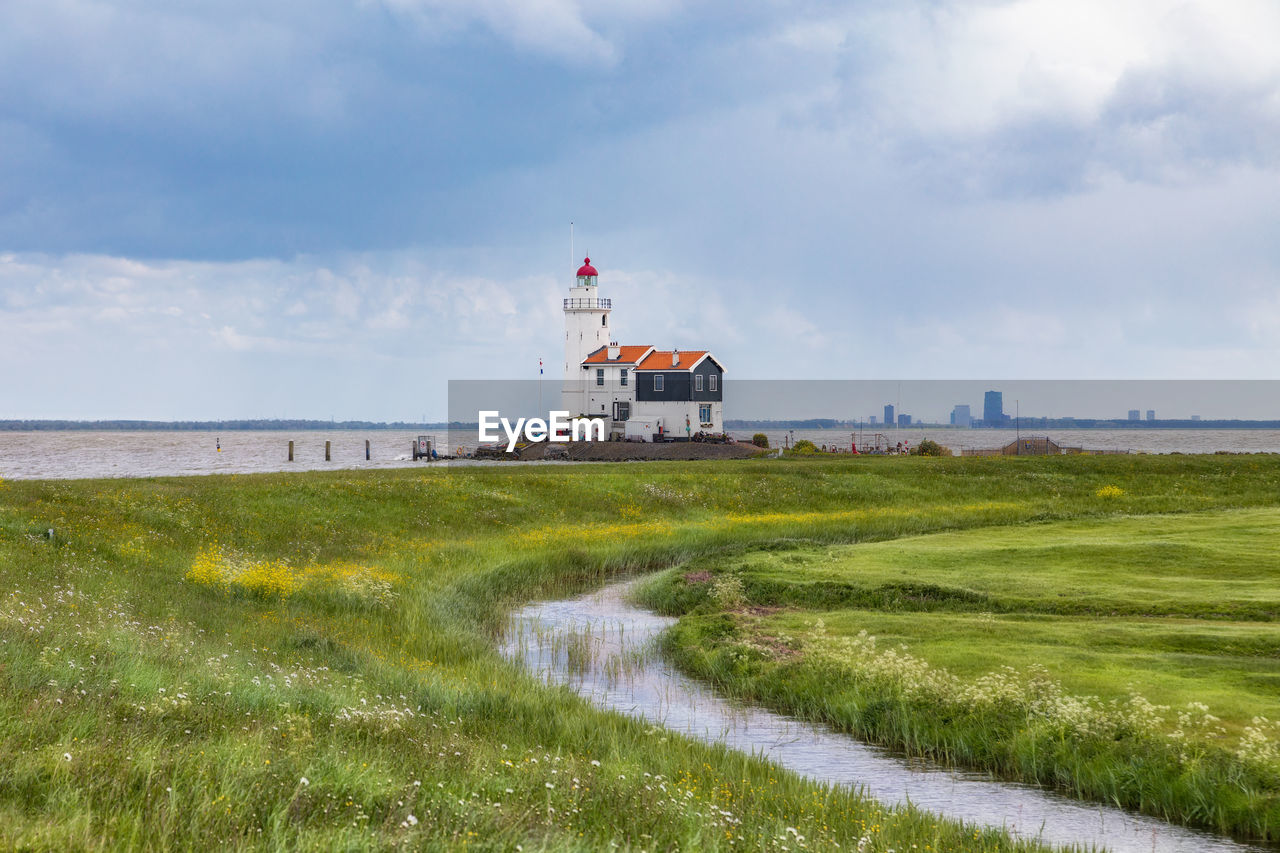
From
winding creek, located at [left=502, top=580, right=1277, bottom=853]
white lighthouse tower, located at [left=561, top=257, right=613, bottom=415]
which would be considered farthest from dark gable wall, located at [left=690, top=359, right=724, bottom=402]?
winding creek, located at [left=502, top=580, right=1277, bottom=853]

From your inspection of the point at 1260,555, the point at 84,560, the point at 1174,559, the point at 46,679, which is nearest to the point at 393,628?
the point at 84,560

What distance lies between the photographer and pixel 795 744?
15.8 m

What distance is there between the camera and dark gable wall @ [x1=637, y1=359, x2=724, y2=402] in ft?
355

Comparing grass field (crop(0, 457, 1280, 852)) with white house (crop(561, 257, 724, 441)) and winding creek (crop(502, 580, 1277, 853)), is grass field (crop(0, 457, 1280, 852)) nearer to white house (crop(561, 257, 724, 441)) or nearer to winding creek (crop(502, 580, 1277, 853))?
winding creek (crop(502, 580, 1277, 853))

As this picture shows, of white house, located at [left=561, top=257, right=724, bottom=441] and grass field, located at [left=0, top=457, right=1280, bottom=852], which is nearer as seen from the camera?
grass field, located at [left=0, top=457, right=1280, bottom=852]

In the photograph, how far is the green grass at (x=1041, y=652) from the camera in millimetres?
13453

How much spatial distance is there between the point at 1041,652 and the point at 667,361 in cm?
9280

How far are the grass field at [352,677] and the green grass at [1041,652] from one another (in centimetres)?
72

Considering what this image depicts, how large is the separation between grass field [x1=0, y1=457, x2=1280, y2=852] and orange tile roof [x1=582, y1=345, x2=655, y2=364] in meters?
66.2

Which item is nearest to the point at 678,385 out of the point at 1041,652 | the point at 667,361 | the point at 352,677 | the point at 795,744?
the point at 667,361

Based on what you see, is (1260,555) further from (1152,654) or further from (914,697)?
(914,697)

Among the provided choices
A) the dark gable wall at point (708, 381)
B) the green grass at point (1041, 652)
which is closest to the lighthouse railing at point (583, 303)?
the dark gable wall at point (708, 381)

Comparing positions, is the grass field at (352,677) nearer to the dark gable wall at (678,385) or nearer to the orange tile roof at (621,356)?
the dark gable wall at (678,385)

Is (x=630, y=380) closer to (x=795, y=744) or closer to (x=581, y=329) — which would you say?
(x=581, y=329)
